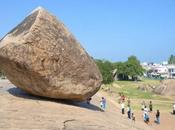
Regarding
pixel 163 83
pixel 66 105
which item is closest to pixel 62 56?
pixel 66 105

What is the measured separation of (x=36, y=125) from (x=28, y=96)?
399cm

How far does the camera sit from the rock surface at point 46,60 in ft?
49.3

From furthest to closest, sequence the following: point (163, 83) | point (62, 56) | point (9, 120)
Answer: point (163, 83), point (62, 56), point (9, 120)

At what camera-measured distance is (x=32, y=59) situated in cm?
1498

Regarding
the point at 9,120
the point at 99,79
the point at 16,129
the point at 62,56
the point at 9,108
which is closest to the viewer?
the point at 16,129

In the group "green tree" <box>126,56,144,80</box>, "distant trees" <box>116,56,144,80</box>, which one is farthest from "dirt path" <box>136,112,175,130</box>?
"green tree" <box>126,56,144,80</box>

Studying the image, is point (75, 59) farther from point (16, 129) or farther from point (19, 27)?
point (16, 129)

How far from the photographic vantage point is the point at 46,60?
1522 centimetres

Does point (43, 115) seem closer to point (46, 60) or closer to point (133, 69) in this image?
point (46, 60)

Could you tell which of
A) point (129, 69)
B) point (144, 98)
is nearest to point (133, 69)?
point (129, 69)

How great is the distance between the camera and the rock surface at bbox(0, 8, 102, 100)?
15016mm

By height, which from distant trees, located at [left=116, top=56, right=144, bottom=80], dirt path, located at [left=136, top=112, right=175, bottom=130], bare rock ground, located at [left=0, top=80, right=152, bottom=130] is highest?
distant trees, located at [left=116, top=56, right=144, bottom=80]

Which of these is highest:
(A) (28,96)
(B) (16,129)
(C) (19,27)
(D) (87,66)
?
(C) (19,27)

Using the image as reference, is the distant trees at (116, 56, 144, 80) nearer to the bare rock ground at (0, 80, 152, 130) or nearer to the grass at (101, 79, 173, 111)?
the grass at (101, 79, 173, 111)
